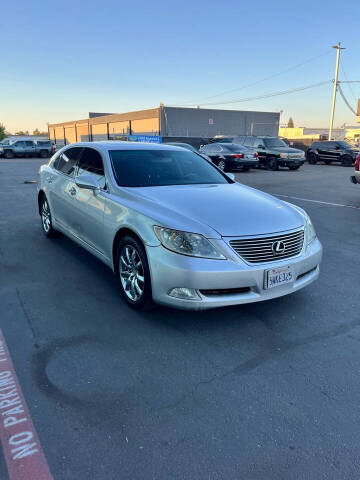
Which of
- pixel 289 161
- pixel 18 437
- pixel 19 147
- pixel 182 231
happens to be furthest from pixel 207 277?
pixel 19 147

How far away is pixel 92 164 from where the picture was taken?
4887mm

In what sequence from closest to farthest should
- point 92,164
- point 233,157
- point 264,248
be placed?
1. point 264,248
2. point 92,164
3. point 233,157

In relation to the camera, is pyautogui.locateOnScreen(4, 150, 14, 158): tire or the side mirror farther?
pyautogui.locateOnScreen(4, 150, 14, 158): tire

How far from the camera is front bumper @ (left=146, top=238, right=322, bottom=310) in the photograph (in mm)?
3189

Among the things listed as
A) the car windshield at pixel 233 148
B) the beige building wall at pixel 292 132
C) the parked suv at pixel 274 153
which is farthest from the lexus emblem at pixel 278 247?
the beige building wall at pixel 292 132

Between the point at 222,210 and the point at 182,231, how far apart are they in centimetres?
60

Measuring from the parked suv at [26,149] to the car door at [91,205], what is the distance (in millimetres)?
33402

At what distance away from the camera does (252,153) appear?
65.6ft

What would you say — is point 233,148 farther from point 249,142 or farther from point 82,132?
point 82,132

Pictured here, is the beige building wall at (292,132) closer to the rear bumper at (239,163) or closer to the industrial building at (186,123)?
the industrial building at (186,123)

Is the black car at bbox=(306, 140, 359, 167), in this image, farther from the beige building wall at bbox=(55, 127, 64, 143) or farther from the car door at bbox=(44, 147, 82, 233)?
the beige building wall at bbox=(55, 127, 64, 143)

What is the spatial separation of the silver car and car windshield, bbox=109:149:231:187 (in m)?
0.01

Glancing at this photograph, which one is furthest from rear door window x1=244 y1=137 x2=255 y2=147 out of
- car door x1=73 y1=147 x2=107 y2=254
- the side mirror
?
the side mirror

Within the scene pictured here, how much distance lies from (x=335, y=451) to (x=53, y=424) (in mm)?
1672
